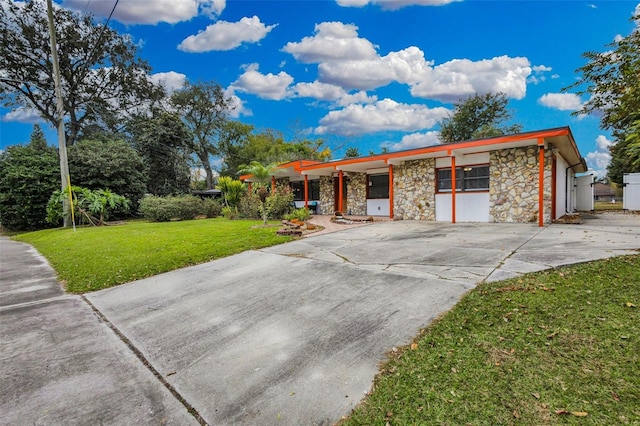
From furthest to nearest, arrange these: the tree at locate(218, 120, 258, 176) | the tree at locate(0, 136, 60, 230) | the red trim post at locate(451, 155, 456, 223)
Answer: the tree at locate(218, 120, 258, 176)
the tree at locate(0, 136, 60, 230)
the red trim post at locate(451, 155, 456, 223)

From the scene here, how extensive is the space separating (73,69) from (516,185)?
3057 cm

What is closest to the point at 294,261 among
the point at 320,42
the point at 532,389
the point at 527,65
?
the point at 532,389

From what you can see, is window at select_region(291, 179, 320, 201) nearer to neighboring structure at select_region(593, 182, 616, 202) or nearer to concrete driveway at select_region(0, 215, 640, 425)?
concrete driveway at select_region(0, 215, 640, 425)

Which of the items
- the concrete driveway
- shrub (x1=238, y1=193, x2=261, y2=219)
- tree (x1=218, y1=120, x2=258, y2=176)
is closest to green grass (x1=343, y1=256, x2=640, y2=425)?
the concrete driveway

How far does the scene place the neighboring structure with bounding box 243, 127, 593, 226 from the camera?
9789 mm

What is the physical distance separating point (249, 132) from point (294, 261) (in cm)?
3492

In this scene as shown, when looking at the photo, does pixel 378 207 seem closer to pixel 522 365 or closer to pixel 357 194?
pixel 357 194

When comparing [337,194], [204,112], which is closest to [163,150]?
[204,112]

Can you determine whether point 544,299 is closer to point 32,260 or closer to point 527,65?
point 32,260

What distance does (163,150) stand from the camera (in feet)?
81.0

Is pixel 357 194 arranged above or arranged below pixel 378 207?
above

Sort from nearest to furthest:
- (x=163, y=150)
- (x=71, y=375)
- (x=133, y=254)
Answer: (x=71, y=375), (x=133, y=254), (x=163, y=150)

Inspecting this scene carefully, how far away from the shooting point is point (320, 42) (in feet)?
73.9

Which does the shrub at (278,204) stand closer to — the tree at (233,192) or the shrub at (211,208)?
the tree at (233,192)
